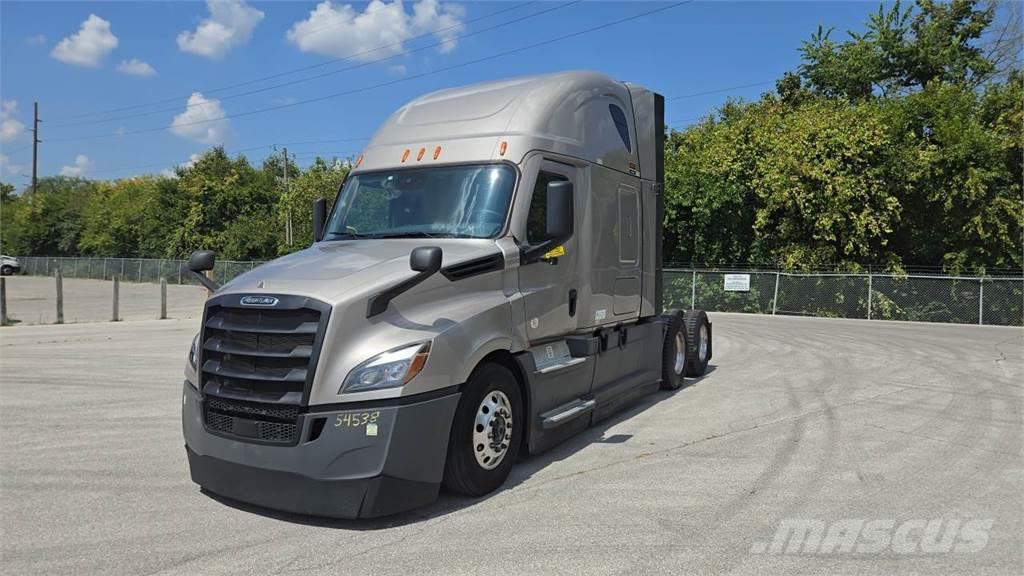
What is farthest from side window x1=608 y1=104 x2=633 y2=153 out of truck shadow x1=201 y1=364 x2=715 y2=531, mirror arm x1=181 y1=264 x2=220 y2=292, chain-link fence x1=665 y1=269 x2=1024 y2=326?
chain-link fence x1=665 y1=269 x2=1024 y2=326

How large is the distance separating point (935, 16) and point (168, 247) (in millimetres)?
49535

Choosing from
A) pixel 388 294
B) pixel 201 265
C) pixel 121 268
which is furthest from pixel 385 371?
pixel 121 268

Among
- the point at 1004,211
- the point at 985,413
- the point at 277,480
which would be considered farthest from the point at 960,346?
the point at 277,480

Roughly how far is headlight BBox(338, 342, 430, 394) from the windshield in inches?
56.2

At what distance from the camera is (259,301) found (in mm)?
4465

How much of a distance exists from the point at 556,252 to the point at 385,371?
223 centimetres

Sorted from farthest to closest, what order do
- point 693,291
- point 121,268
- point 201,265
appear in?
point 121,268
point 693,291
point 201,265

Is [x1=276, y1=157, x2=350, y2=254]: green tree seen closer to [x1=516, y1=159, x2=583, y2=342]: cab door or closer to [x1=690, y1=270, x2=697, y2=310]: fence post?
[x1=690, y1=270, x2=697, y2=310]: fence post

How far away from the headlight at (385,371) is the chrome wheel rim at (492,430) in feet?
2.52

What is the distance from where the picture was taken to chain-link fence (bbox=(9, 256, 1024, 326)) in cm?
2159

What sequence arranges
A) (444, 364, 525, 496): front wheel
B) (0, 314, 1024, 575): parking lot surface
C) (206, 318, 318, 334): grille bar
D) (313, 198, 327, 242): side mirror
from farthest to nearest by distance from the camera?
(313, 198, 327, 242): side mirror, (444, 364, 525, 496): front wheel, (206, 318, 318, 334): grille bar, (0, 314, 1024, 575): parking lot surface

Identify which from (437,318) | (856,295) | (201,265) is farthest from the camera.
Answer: (856,295)

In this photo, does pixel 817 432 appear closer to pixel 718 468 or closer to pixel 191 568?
pixel 718 468

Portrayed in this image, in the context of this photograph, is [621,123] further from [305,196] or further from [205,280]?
[305,196]
